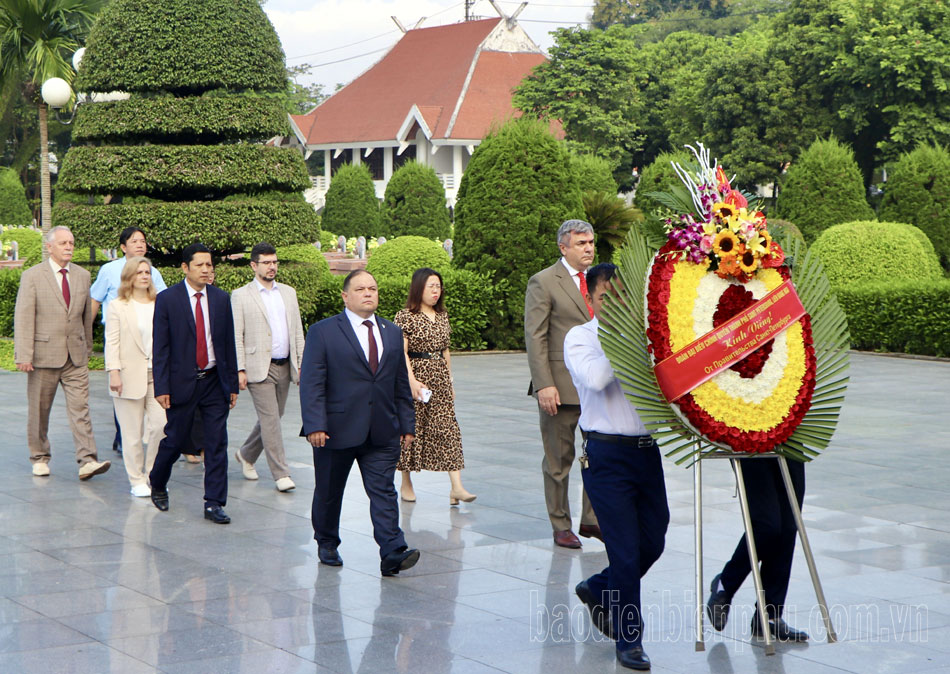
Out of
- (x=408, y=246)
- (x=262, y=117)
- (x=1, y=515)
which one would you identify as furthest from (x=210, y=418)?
(x=408, y=246)

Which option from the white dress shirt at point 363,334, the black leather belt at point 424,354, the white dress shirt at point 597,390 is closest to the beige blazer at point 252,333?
the black leather belt at point 424,354

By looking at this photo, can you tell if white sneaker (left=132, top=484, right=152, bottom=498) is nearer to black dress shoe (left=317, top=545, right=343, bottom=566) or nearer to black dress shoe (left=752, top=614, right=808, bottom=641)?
black dress shoe (left=317, top=545, right=343, bottom=566)

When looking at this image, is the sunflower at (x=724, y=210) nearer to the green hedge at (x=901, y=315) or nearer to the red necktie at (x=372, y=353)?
the red necktie at (x=372, y=353)

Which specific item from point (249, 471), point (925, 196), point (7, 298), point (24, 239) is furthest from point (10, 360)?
point (24, 239)

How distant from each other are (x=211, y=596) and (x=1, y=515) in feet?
8.36

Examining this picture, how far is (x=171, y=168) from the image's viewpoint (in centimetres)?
1605

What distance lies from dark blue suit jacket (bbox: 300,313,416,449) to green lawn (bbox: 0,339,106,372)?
10.1 meters

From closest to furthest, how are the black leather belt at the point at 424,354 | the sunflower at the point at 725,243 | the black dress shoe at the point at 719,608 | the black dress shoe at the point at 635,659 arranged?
the black dress shoe at the point at 635,659
the sunflower at the point at 725,243
the black dress shoe at the point at 719,608
the black leather belt at the point at 424,354

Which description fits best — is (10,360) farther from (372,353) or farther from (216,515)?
(372,353)

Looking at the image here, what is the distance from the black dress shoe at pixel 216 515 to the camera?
7.32 metres

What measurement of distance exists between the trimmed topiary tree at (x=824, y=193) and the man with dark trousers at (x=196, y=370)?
60.0ft

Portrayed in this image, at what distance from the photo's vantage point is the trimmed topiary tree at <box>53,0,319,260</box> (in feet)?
52.4

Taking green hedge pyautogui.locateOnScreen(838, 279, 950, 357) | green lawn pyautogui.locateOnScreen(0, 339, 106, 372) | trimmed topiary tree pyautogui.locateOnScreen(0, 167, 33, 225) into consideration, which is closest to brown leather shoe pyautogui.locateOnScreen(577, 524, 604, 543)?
green lawn pyautogui.locateOnScreen(0, 339, 106, 372)

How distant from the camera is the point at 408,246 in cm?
1931
